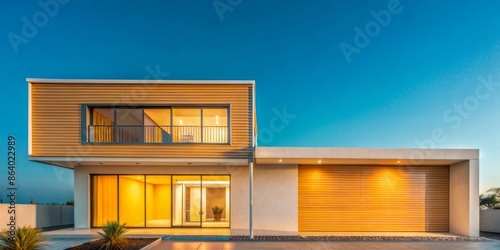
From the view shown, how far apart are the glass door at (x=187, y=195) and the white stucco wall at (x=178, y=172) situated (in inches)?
14.3

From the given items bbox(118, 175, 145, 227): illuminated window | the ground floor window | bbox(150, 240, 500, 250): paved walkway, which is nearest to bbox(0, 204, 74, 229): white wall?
the ground floor window

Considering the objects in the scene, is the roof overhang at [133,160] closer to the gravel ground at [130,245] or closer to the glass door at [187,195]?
the glass door at [187,195]

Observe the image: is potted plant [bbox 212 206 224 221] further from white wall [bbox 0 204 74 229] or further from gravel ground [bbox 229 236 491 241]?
white wall [bbox 0 204 74 229]

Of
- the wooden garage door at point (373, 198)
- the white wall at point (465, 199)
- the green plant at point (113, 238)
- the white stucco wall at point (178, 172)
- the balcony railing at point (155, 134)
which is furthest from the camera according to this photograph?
the wooden garage door at point (373, 198)

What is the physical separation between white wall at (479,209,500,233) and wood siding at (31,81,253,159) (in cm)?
1112

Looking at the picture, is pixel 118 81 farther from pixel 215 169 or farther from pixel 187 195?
pixel 187 195

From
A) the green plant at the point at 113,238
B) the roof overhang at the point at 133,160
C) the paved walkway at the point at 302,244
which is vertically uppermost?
the roof overhang at the point at 133,160

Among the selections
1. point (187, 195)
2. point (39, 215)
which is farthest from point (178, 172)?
point (39, 215)

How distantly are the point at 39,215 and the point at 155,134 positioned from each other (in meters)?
7.44

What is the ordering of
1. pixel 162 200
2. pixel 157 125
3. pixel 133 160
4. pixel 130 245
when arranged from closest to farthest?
pixel 130 245 < pixel 133 160 < pixel 157 125 < pixel 162 200

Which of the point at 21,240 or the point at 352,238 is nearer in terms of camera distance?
the point at 21,240

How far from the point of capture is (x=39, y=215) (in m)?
14.0

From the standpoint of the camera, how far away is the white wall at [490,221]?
13.1m

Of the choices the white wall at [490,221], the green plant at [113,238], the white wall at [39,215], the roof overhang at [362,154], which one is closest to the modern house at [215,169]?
the roof overhang at [362,154]
